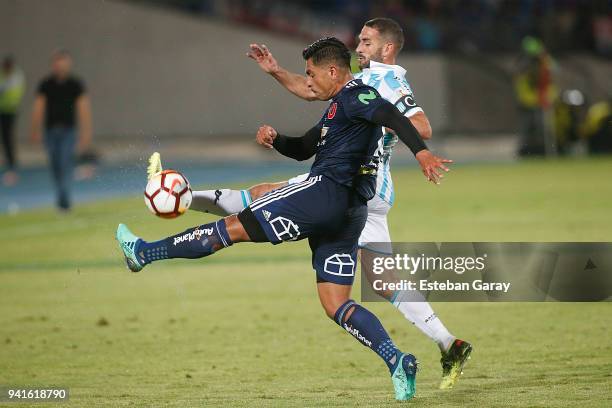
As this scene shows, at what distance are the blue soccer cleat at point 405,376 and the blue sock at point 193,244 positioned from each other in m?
1.29

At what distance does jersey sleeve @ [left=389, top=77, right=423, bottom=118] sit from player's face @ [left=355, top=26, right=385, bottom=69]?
47 centimetres

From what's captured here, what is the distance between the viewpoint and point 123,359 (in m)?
9.02

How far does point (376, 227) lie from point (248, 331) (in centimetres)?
238

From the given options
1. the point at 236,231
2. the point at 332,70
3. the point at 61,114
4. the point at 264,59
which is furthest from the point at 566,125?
the point at 236,231

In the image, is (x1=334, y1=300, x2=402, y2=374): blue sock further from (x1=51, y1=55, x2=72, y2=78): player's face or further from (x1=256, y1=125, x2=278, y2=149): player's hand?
(x1=51, y1=55, x2=72, y2=78): player's face

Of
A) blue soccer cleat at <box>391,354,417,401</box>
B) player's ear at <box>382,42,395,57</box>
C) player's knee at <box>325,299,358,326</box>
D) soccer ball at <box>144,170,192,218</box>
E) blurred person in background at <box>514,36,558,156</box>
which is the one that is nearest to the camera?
blue soccer cleat at <box>391,354,417,401</box>

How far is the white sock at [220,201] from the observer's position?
8188mm

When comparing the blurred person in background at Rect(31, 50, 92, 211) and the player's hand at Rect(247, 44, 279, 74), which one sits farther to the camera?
the blurred person in background at Rect(31, 50, 92, 211)

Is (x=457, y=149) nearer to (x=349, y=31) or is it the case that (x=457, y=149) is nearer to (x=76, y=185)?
(x=349, y=31)

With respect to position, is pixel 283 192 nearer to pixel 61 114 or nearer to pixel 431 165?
pixel 431 165

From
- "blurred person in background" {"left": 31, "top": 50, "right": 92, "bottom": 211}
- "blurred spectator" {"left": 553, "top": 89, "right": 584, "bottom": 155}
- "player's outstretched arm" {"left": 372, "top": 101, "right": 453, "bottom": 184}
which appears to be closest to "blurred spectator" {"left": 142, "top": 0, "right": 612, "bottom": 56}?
"blurred spectator" {"left": 553, "top": 89, "right": 584, "bottom": 155}

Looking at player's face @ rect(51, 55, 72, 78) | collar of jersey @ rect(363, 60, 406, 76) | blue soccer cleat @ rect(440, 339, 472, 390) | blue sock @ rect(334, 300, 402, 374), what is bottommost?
player's face @ rect(51, 55, 72, 78)

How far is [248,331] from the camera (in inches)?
400

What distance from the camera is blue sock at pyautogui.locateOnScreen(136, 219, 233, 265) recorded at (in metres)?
7.30
